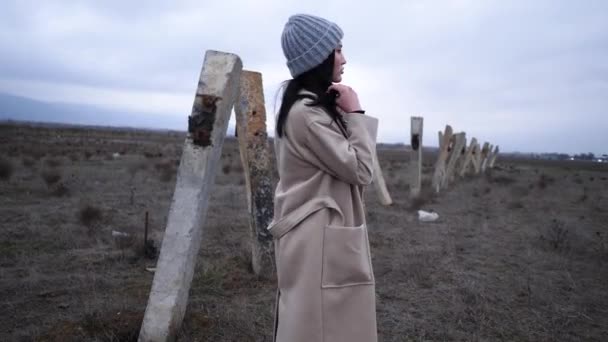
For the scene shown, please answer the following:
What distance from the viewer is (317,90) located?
1753mm

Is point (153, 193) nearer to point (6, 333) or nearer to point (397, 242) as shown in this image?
point (397, 242)

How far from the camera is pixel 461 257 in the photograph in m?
5.66

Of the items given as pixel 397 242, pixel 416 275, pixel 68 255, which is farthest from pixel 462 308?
pixel 68 255

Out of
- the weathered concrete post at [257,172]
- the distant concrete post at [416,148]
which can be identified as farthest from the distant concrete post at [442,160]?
the weathered concrete post at [257,172]

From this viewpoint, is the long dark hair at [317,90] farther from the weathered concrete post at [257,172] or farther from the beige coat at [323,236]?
the weathered concrete post at [257,172]

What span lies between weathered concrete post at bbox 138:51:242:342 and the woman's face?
4.67 ft

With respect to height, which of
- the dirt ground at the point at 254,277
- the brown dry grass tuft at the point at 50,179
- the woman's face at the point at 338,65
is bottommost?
the dirt ground at the point at 254,277

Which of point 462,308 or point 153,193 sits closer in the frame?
point 462,308

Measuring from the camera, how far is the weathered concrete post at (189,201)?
2.89 meters

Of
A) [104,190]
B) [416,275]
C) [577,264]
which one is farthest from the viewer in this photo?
[104,190]

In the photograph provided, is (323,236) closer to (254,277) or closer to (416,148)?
(254,277)

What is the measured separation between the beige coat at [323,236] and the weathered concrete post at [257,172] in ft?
8.90

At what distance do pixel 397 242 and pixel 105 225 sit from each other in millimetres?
4058

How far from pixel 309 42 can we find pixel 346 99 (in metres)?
0.26
